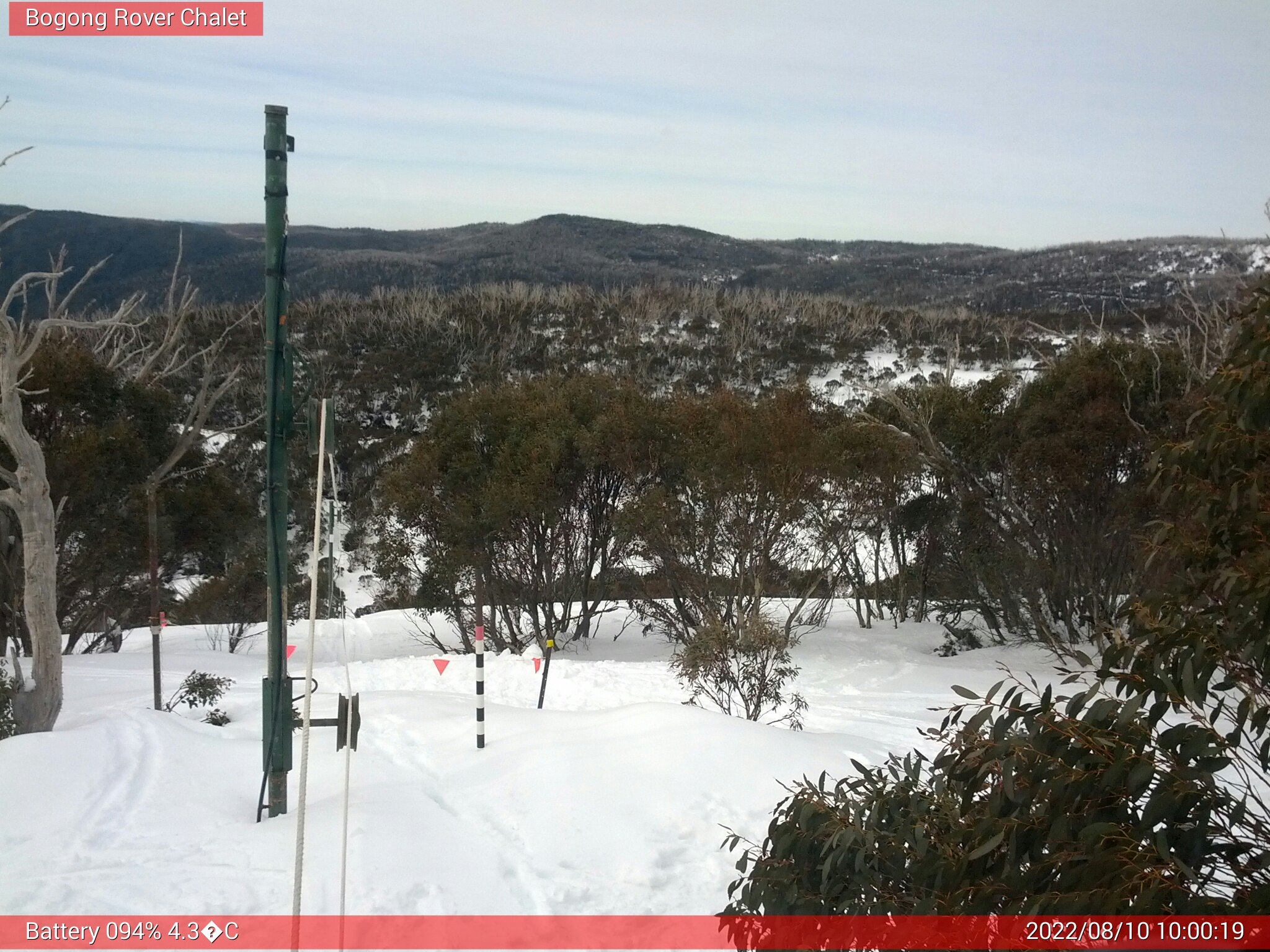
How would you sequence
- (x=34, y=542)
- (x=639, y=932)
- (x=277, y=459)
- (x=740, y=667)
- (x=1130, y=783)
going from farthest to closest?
(x=740, y=667) → (x=34, y=542) → (x=277, y=459) → (x=639, y=932) → (x=1130, y=783)

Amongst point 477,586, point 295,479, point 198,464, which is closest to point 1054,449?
point 477,586

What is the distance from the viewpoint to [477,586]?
57.4ft

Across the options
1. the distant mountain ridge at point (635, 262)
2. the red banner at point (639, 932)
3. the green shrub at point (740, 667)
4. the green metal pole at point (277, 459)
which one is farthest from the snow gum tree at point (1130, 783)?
the green shrub at point (740, 667)

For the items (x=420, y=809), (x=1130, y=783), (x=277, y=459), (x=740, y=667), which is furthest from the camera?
(x=740, y=667)

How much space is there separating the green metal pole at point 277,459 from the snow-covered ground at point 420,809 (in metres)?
0.33

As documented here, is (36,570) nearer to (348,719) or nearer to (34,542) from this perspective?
(34,542)

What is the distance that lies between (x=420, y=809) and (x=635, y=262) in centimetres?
6799

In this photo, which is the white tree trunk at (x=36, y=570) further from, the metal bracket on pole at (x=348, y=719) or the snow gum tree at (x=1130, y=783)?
the snow gum tree at (x=1130, y=783)

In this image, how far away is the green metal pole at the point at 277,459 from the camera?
5176mm

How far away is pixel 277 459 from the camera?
5457 mm

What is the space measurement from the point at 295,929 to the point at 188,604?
22.4 m

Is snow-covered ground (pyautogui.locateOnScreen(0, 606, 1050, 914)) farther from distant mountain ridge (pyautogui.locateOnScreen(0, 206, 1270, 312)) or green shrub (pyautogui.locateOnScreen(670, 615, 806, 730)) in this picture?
distant mountain ridge (pyautogui.locateOnScreen(0, 206, 1270, 312))

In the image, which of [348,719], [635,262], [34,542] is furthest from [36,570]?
[635,262]

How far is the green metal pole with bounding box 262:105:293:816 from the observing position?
5.18m
